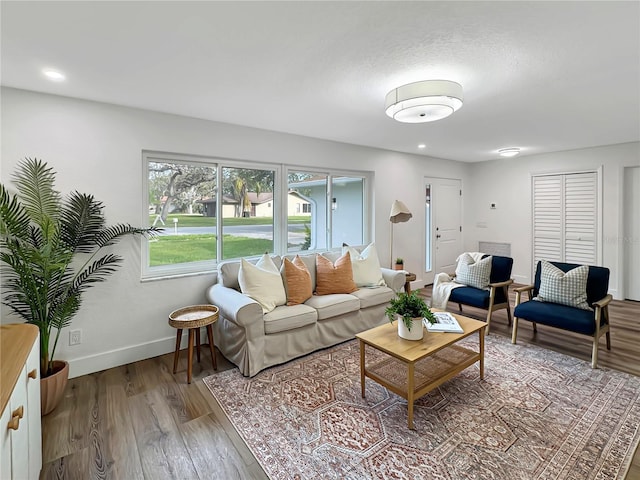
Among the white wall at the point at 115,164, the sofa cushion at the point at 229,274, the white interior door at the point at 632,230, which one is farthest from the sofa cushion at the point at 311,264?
the white interior door at the point at 632,230

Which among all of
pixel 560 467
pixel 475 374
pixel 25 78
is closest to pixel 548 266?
pixel 475 374

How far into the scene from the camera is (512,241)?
5.85 meters

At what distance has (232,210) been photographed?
363 cm

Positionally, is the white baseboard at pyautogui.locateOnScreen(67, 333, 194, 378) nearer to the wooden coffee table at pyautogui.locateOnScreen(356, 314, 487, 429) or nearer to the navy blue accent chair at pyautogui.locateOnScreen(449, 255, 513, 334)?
the wooden coffee table at pyautogui.locateOnScreen(356, 314, 487, 429)

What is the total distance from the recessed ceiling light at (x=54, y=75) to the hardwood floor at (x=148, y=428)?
7.87ft

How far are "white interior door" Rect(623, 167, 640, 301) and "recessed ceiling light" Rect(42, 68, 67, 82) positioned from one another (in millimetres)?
6896

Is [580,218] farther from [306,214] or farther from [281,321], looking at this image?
[281,321]

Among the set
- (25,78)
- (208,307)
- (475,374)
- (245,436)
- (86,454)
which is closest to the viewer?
(86,454)

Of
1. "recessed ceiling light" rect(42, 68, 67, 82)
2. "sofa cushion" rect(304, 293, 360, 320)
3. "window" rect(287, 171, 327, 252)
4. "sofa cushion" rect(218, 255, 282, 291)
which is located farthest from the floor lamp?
"recessed ceiling light" rect(42, 68, 67, 82)

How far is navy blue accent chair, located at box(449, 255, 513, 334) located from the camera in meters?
3.53

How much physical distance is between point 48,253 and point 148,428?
1388 millimetres

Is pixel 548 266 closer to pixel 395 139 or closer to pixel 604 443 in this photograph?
pixel 604 443

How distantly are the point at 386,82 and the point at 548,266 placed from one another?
262cm

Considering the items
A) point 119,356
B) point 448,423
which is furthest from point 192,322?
point 448,423
